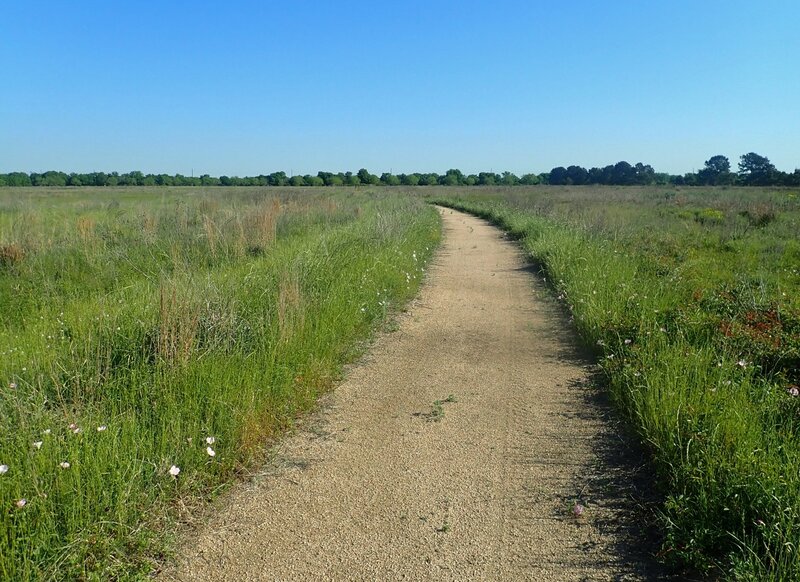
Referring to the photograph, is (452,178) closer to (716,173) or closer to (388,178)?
(388,178)

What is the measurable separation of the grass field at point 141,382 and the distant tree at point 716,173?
80608 millimetres

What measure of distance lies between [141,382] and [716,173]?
94.8 metres

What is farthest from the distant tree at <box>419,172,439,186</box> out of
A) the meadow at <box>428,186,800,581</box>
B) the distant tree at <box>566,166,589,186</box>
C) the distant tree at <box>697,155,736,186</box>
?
the meadow at <box>428,186,800,581</box>

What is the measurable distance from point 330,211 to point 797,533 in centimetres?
1866

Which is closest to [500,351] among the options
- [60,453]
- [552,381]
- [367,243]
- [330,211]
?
[552,381]

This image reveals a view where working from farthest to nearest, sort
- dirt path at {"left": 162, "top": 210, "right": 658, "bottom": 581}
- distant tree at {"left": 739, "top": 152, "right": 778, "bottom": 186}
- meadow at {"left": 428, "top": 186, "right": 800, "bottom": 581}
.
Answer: distant tree at {"left": 739, "top": 152, "right": 778, "bottom": 186} < dirt path at {"left": 162, "top": 210, "right": 658, "bottom": 581} < meadow at {"left": 428, "top": 186, "right": 800, "bottom": 581}

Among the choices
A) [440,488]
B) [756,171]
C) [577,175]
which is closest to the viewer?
[440,488]

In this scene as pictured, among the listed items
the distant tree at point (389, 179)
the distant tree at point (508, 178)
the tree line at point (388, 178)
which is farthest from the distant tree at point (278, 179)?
the distant tree at point (508, 178)

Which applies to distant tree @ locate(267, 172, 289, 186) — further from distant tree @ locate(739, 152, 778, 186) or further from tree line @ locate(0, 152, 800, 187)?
distant tree @ locate(739, 152, 778, 186)

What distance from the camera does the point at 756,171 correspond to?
76062 mm

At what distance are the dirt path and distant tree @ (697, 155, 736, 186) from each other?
8140 cm

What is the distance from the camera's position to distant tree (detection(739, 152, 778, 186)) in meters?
67.2

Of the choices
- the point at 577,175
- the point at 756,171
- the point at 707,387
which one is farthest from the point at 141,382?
the point at 577,175

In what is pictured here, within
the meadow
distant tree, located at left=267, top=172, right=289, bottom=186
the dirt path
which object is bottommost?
the dirt path
